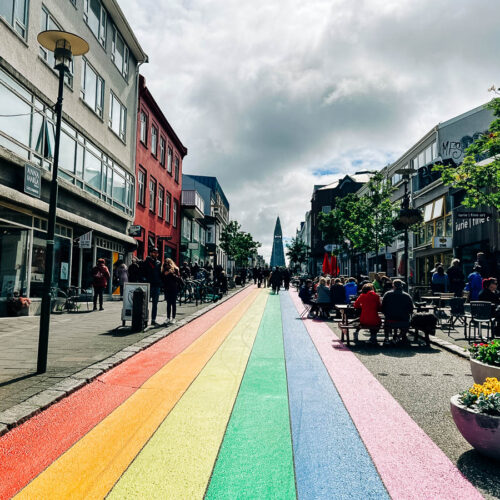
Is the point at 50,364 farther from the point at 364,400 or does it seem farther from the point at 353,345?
the point at 353,345

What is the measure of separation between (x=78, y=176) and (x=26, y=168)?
454cm

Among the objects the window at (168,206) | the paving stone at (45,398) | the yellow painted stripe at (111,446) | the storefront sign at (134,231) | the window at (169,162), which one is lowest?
the yellow painted stripe at (111,446)

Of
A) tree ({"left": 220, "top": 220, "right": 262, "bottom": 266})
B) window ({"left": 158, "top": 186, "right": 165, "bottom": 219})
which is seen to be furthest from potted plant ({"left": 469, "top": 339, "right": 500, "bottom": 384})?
tree ({"left": 220, "top": 220, "right": 262, "bottom": 266})

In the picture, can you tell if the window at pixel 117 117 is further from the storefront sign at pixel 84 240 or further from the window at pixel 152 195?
the storefront sign at pixel 84 240

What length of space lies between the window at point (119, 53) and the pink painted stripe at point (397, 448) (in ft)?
65.6

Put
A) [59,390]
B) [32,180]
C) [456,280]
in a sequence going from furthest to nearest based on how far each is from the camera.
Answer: [456,280] → [32,180] → [59,390]

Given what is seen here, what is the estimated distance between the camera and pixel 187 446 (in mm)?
3881

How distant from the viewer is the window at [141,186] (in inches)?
1018

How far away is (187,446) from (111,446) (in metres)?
0.66

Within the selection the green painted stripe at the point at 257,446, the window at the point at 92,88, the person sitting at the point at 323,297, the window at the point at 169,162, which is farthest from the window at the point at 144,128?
the green painted stripe at the point at 257,446

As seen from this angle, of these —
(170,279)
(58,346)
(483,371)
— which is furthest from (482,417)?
(170,279)

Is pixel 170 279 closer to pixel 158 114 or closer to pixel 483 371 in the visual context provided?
pixel 483 371

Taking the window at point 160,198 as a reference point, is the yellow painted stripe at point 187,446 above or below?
below

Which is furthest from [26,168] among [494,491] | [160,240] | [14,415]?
[160,240]
